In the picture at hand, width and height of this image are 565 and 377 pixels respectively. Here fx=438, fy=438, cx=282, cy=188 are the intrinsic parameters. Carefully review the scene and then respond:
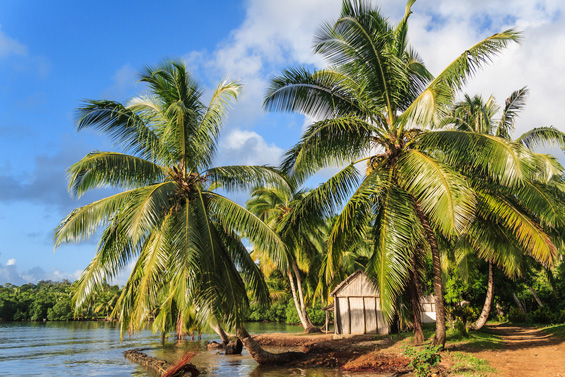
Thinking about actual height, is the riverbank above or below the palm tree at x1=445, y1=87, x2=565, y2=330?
below

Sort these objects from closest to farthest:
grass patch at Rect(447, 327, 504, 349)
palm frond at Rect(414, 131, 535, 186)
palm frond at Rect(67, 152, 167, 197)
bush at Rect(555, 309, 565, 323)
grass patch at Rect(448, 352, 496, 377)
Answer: palm frond at Rect(414, 131, 535, 186) < grass patch at Rect(448, 352, 496, 377) < palm frond at Rect(67, 152, 167, 197) < grass patch at Rect(447, 327, 504, 349) < bush at Rect(555, 309, 565, 323)

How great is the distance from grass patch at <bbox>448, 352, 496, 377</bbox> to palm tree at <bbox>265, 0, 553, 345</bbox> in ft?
2.48

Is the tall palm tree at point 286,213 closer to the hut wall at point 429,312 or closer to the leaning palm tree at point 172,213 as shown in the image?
the hut wall at point 429,312

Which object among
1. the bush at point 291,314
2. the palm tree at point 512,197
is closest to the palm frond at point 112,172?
the palm tree at point 512,197

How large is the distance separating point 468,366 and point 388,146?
5738 mm

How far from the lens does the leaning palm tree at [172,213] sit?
1106cm

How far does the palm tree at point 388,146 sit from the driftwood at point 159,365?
4.95 metres

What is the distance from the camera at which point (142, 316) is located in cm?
1103

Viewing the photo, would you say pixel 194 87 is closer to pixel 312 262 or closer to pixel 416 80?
pixel 416 80

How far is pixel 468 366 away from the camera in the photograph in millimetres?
10352

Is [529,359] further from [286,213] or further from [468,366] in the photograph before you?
[286,213]

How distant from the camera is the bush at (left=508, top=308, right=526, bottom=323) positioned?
87.8 ft

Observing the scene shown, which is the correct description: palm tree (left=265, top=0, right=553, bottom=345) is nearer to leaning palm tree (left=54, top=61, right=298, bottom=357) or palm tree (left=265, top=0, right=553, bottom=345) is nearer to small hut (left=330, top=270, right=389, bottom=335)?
leaning palm tree (left=54, top=61, right=298, bottom=357)

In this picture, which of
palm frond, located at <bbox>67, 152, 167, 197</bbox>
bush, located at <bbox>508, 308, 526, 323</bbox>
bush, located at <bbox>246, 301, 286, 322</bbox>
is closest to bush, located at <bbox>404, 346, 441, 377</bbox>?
palm frond, located at <bbox>67, 152, 167, 197</bbox>
